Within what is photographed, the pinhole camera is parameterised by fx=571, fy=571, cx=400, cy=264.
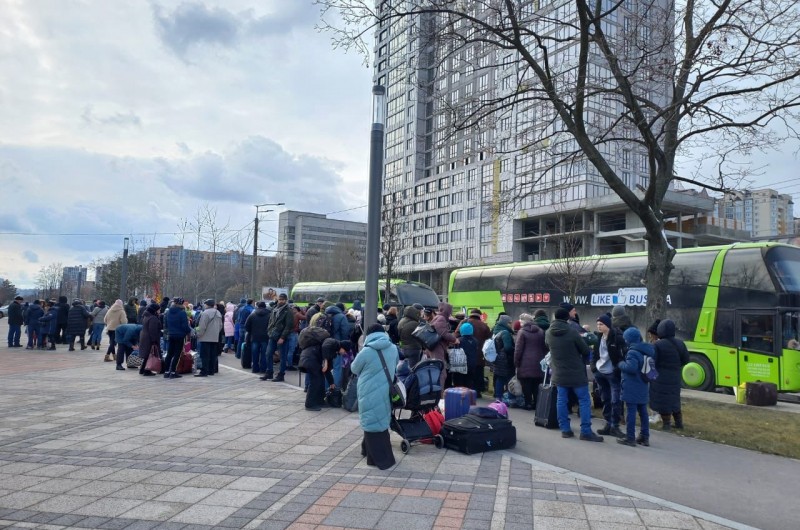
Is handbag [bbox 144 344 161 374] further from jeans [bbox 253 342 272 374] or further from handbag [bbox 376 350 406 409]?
handbag [bbox 376 350 406 409]

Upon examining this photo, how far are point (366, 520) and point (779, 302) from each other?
13086 millimetres

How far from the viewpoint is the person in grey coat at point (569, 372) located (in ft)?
27.1

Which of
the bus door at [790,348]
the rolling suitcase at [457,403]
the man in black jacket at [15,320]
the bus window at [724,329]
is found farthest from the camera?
the man in black jacket at [15,320]

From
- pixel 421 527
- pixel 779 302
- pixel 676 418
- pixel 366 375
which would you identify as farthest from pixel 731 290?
pixel 421 527

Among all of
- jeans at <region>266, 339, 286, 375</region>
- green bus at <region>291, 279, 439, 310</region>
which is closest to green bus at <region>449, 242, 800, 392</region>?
jeans at <region>266, 339, 286, 375</region>

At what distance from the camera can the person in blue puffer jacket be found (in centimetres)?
800

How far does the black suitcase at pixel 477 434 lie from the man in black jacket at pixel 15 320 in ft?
66.9

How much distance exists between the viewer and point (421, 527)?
468 centimetres

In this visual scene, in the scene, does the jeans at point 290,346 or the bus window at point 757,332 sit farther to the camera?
the bus window at point 757,332

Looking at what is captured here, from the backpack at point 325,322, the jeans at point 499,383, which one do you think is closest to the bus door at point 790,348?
the jeans at point 499,383

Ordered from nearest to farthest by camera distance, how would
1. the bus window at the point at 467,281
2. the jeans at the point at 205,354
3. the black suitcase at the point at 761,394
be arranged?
the black suitcase at the point at 761,394 < the jeans at the point at 205,354 < the bus window at the point at 467,281

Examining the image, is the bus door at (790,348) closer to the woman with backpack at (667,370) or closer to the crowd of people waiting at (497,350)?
the crowd of people waiting at (497,350)

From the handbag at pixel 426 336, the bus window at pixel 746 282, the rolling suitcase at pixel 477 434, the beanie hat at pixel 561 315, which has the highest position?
the bus window at pixel 746 282

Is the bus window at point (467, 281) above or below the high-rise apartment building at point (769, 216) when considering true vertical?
below
